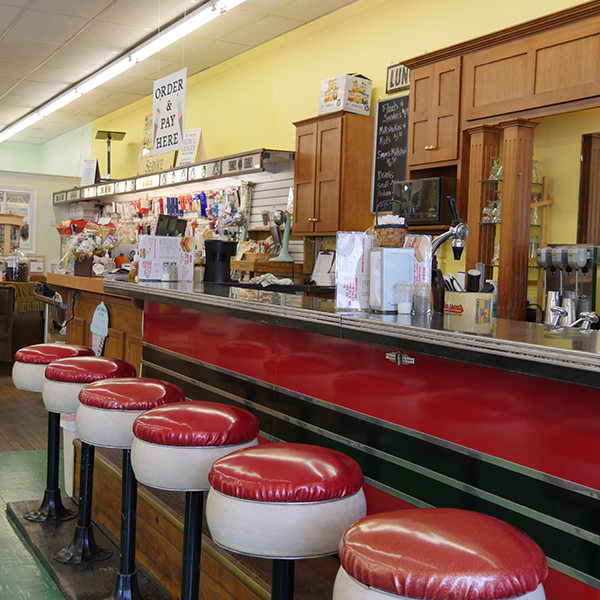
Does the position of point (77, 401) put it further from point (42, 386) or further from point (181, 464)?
point (181, 464)

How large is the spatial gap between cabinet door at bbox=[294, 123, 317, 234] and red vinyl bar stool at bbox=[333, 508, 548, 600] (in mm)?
4833

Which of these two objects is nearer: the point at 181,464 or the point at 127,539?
the point at 181,464

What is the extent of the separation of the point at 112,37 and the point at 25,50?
1385 mm

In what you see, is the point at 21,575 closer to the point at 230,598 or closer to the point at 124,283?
the point at 230,598

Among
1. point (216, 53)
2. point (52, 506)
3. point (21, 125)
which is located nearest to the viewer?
point (52, 506)

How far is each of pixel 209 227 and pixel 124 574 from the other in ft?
17.9

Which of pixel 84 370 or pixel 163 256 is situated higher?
pixel 163 256

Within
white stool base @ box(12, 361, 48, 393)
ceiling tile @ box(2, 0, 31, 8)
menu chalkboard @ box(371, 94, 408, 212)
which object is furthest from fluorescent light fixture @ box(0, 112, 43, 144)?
white stool base @ box(12, 361, 48, 393)

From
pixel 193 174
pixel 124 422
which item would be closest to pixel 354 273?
pixel 124 422

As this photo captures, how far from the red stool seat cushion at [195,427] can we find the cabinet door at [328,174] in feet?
12.5

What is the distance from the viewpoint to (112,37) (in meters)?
7.19

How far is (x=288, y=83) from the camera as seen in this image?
267 inches

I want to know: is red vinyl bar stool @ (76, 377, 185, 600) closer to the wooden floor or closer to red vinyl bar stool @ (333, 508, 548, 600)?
the wooden floor

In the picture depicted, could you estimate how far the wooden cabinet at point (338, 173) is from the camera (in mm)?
5590
